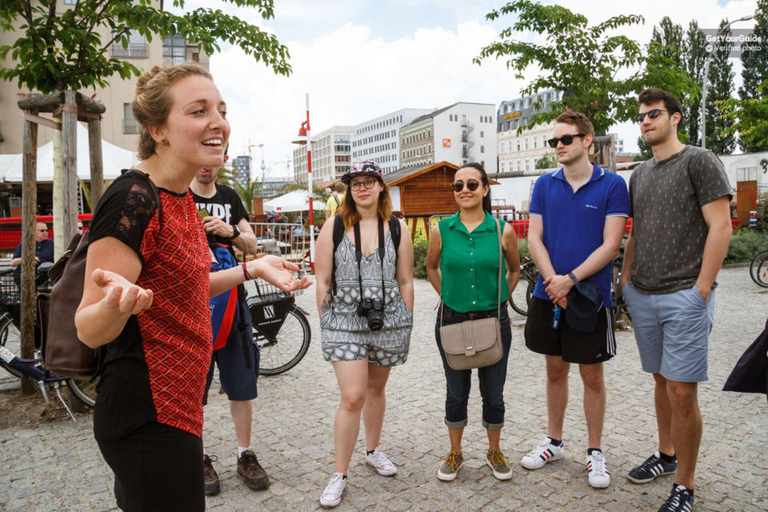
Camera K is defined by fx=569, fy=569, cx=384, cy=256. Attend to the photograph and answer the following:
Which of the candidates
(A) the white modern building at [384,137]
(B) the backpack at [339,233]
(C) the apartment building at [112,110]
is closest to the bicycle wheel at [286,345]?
(B) the backpack at [339,233]

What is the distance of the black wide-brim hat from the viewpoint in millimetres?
3619

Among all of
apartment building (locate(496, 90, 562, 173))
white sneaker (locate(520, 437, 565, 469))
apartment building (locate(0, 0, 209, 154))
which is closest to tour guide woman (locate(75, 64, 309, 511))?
white sneaker (locate(520, 437, 565, 469))

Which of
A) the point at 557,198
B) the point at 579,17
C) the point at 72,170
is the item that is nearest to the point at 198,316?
the point at 557,198

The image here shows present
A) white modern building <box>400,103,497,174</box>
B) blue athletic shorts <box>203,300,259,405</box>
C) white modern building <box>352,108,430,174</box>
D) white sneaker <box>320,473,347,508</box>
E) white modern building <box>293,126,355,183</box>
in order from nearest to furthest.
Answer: white sneaker <box>320,473,347,508</box>
blue athletic shorts <box>203,300,259,405</box>
white modern building <box>400,103,497,174</box>
white modern building <box>352,108,430,174</box>
white modern building <box>293,126,355,183</box>

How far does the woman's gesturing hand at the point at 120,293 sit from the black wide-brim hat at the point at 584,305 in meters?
2.87

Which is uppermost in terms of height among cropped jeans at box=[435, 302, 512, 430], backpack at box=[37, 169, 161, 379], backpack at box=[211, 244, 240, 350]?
backpack at box=[37, 169, 161, 379]

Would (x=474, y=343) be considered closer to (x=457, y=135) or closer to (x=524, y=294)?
(x=524, y=294)

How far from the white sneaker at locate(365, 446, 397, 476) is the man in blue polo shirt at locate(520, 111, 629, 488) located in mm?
886

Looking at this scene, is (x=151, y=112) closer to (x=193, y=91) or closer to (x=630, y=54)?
(x=193, y=91)

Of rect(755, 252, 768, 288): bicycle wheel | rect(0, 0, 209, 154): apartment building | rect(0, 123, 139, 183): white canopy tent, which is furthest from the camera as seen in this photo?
rect(0, 0, 209, 154): apartment building

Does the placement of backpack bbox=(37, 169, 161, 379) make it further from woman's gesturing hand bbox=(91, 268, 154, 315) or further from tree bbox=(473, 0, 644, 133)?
tree bbox=(473, 0, 644, 133)

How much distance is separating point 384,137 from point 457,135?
28.3 m

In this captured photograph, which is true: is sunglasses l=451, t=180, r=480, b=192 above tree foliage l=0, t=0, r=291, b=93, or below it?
below

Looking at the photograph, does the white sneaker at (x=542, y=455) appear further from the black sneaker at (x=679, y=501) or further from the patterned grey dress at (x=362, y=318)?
the patterned grey dress at (x=362, y=318)
